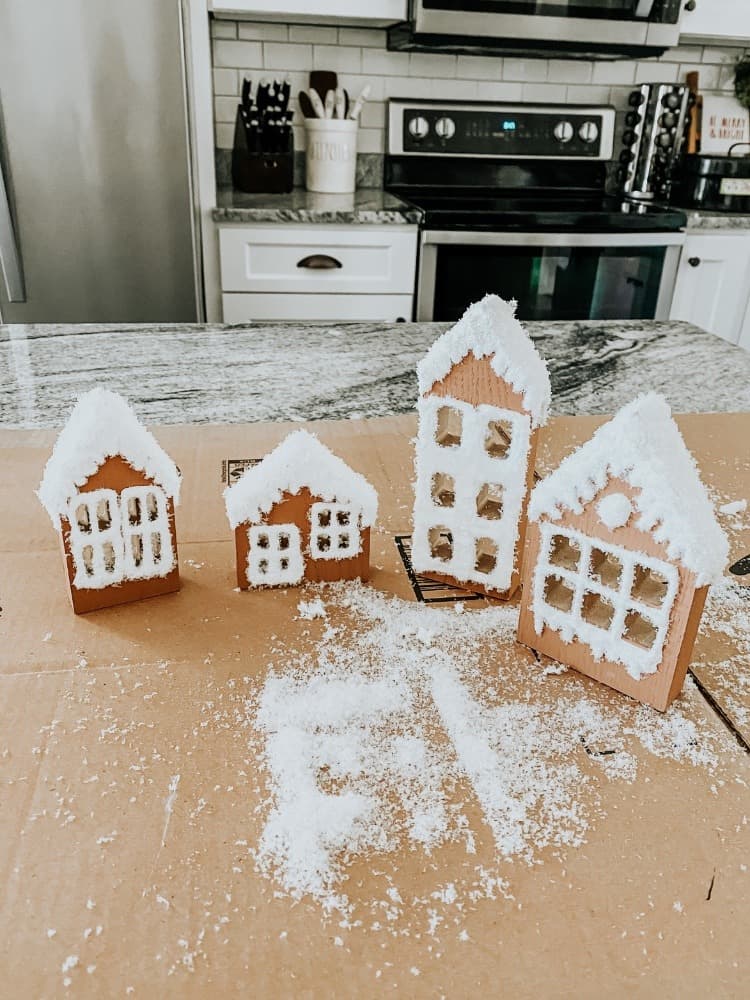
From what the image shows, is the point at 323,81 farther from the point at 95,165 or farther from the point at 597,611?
the point at 597,611

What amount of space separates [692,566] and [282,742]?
13.1 inches

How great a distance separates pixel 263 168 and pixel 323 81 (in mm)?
396

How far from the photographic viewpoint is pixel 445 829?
1.76 ft

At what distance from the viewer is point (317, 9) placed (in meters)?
2.36

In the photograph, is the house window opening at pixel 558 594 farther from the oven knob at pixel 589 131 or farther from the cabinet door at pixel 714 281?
the oven knob at pixel 589 131

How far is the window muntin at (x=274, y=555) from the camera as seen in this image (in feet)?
2.53

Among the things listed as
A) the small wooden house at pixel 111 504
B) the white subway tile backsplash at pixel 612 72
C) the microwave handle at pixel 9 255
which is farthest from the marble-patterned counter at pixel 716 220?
the small wooden house at pixel 111 504

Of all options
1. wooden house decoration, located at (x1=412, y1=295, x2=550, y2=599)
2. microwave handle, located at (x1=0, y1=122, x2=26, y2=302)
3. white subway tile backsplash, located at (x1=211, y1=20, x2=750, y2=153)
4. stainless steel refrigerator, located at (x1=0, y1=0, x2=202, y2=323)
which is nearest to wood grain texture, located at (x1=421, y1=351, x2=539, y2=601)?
wooden house decoration, located at (x1=412, y1=295, x2=550, y2=599)

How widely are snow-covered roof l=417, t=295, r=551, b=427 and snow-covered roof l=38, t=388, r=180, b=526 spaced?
29cm

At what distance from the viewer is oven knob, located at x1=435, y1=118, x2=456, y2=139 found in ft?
9.25

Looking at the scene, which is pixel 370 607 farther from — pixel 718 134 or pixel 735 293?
pixel 718 134

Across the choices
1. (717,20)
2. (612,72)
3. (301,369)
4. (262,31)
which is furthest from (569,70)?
(301,369)

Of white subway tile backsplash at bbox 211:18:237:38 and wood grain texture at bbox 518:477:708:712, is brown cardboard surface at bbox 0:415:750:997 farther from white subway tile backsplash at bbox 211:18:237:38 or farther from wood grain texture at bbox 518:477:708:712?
white subway tile backsplash at bbox 211:18:237:38

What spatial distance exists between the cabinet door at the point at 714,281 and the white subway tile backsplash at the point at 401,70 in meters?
0.81
